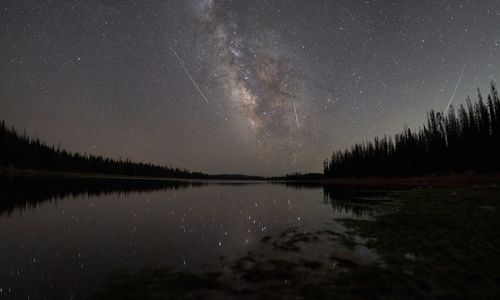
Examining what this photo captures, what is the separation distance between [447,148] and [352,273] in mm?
98299

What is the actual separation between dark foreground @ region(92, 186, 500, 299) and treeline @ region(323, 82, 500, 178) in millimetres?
65089

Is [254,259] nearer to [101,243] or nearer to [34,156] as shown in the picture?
[101,243]

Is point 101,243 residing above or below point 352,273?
below

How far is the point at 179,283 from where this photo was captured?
870 cm

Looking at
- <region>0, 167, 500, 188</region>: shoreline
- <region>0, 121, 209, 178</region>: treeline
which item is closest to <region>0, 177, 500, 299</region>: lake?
<region>0, 167, 500, 188</region>: shoreline

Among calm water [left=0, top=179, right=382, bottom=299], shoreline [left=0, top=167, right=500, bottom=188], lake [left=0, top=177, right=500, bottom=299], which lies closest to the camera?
lake [left=0, top=177, right=500, bottom=299]

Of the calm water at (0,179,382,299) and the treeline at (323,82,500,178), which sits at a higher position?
the treeline at (323,82,500,178)

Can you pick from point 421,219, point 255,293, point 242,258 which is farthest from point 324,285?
point 421,219

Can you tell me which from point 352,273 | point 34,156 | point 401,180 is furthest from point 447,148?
point 34,156

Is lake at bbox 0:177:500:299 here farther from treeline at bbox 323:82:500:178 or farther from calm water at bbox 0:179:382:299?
treeline at bbox 323:82:500:178

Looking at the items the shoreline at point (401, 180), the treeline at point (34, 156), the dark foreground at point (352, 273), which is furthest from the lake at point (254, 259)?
the treeline at point (34, 156)

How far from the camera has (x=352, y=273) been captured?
9.32 m

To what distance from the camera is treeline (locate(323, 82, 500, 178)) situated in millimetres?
68812

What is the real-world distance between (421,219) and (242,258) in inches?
582
